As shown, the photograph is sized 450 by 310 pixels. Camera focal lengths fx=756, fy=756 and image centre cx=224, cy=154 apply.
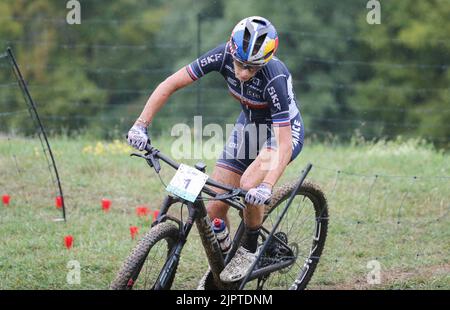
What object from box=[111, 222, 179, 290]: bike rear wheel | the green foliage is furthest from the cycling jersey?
the green foliage

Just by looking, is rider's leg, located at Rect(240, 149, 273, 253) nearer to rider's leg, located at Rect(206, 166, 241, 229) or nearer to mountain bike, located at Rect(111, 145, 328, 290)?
mountain bike, located at Rect(111, 145, 328, 290)

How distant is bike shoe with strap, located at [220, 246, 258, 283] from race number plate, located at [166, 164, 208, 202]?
2.79 ft

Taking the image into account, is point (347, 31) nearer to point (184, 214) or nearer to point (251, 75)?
point (184, 214)

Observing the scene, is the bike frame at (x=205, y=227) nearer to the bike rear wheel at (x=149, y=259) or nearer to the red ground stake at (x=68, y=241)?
the bike rear wheel at (x=149, y=259)

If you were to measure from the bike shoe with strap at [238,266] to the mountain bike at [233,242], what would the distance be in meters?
0.05

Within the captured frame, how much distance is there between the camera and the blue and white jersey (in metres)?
5.34

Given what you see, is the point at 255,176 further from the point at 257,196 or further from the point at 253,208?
the point at 257,196

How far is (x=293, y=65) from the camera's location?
872 inches

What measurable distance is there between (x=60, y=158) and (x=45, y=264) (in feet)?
11.5

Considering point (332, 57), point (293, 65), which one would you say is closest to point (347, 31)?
point (332, 57)

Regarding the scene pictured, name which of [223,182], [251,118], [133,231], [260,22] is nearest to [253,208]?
[223,182]
